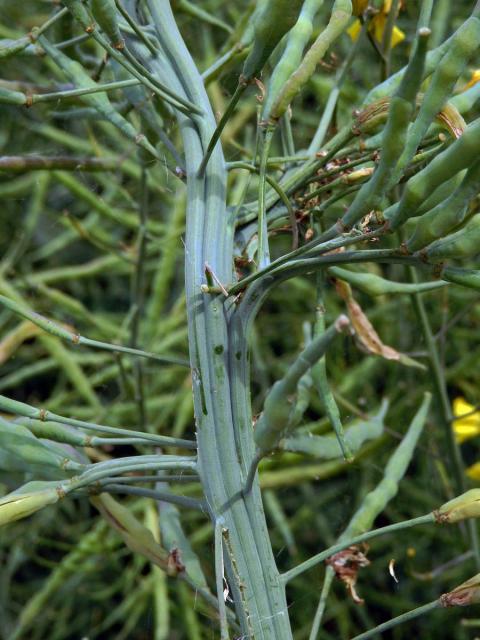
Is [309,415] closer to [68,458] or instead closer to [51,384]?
[51,384]

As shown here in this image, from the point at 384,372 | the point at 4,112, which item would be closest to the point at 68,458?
the point at 384,372

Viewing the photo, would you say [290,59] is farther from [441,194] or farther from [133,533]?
[133,533]

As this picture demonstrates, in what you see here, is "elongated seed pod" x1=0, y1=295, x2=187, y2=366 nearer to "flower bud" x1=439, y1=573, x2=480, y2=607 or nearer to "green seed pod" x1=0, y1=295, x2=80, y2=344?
"green seed pod" x1=0, y1=295, x2=80, y2=344

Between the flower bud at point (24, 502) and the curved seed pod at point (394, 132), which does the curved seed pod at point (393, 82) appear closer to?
the curved seed pod at point (394, 132)

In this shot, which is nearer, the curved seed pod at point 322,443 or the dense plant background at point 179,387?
the curved seed pod at point 322,443

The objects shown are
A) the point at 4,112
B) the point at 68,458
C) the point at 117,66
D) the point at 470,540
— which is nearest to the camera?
the point at 68,458

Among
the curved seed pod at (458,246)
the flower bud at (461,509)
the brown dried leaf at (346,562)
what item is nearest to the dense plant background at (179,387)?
the brown dried leaf at (346,562)

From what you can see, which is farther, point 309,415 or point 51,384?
point 51,384
